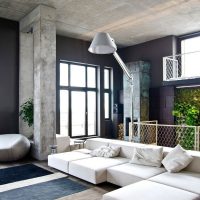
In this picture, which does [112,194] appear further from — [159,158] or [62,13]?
[62,13]

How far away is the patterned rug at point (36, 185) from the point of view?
3533 millimetres

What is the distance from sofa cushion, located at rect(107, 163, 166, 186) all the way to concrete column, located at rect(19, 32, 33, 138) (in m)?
4.07

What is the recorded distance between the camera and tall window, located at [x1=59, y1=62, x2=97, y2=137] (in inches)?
341

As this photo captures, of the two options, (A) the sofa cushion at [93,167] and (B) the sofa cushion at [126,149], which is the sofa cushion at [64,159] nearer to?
(A) the sofa cushion at [93,167]

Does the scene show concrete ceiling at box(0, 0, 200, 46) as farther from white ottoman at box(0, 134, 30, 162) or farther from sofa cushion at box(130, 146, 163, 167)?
sofa cushion at box(130, 146, 163, 167)

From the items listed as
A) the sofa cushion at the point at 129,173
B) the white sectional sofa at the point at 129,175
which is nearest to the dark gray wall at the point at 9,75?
the white sectional sofa at the point at 129,175

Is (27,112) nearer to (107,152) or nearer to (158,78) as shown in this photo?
(107,152)

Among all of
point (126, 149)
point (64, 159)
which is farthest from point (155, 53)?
point (64, 159)

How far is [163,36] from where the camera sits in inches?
345

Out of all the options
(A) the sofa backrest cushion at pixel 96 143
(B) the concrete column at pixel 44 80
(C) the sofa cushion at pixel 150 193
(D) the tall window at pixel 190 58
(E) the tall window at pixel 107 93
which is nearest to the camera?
→ (C) the sofa cushion at pixel 150 193

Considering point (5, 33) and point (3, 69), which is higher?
point (5, 33)

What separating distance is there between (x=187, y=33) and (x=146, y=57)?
1800 mm

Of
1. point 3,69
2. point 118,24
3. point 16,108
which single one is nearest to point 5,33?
point 3,69

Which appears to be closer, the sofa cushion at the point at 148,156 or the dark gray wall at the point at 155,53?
the sofa cushion at the point at 148,156
